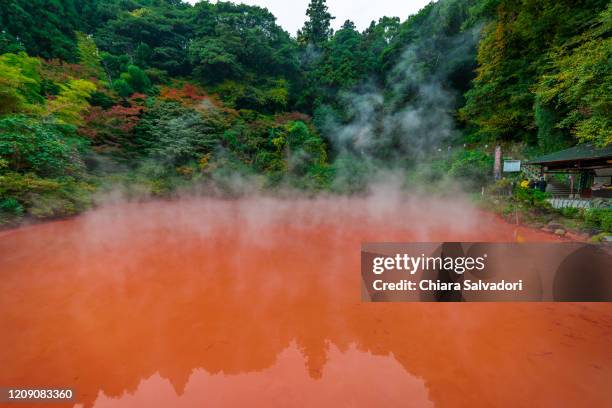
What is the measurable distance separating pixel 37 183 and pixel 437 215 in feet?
38.6

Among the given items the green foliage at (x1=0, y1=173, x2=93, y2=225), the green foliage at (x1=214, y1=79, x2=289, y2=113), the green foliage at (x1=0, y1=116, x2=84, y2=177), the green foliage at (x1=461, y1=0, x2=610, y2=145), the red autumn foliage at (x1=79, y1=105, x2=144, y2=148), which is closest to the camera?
the green foliage at (x1=461, y1=0, x2=610, y2=145)

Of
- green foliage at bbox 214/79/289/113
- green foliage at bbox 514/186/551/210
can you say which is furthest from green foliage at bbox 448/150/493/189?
green foliage at bbox 214/79/289/113

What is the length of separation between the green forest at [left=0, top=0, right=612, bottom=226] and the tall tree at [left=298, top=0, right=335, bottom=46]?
237 centimetres

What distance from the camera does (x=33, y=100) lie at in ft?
29.6

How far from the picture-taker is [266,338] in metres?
2.83

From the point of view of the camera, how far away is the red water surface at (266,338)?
215cm

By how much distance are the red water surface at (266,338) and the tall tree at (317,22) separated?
976 inches

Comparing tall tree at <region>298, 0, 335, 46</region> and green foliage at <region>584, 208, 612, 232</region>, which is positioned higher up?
tall tree at <region>298, 0, 335, 46</region>

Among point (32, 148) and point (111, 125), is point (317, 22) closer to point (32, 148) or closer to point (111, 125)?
point (111, 125)

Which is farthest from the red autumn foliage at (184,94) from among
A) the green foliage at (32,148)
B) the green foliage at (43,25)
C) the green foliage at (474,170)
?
the green foliage at (474,170)

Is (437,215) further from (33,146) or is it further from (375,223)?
(33,146)

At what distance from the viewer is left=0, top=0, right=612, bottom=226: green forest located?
7484 mm

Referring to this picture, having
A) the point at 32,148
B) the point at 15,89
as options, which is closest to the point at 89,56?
the point at 15,89

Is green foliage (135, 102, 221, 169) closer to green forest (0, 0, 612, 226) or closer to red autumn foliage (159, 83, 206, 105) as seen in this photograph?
green forest (0, 0, 612, 226)
